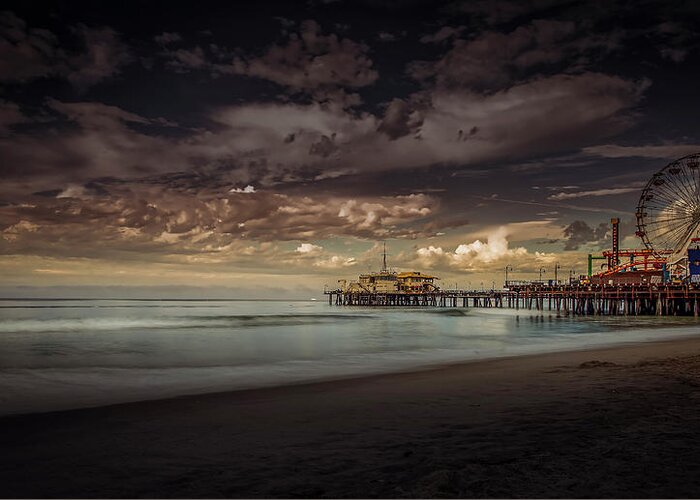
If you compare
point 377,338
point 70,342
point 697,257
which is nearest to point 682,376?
point 377,338

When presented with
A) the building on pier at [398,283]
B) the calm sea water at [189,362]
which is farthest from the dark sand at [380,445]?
the building on pier at [398,283]

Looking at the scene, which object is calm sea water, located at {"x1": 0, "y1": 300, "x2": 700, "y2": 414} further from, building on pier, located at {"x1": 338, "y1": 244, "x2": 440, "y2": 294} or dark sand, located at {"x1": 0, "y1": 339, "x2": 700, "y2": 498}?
building on pier, located at {"x1": 338, "y1": 244, "x2": 440, "y2": 294}

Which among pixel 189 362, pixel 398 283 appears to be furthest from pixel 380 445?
pixel 398 283

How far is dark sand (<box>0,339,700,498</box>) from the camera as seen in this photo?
5.78m

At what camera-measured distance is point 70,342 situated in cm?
3556

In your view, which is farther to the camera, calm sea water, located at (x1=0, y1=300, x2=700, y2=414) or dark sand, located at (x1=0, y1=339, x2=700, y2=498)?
calm sea water, located at (x1=0, y1=300, x2=700, y2=414)

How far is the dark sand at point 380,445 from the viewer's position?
578 cm

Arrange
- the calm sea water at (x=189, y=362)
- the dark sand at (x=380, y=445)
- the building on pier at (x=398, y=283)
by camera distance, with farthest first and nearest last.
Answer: the building on pier at (x=398, y=283) → the calm sea water at (x=189, y=362) → the dark sand at (x=380, y=445)

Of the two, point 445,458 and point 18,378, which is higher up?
point 445,458

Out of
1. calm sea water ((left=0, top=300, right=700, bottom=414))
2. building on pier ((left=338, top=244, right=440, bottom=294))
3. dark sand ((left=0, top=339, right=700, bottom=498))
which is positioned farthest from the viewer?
building on pier ((left=338, top=244, right=440, bottom=294))

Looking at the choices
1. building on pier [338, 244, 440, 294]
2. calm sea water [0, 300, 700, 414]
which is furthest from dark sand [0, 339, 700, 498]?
building on pier [338, 244, 440, 294]

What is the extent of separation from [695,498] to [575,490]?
109cm

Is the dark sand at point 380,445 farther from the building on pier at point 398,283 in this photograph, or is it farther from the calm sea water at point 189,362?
the building on pier at point 398,283

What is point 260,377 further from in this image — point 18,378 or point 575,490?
point 575,490
